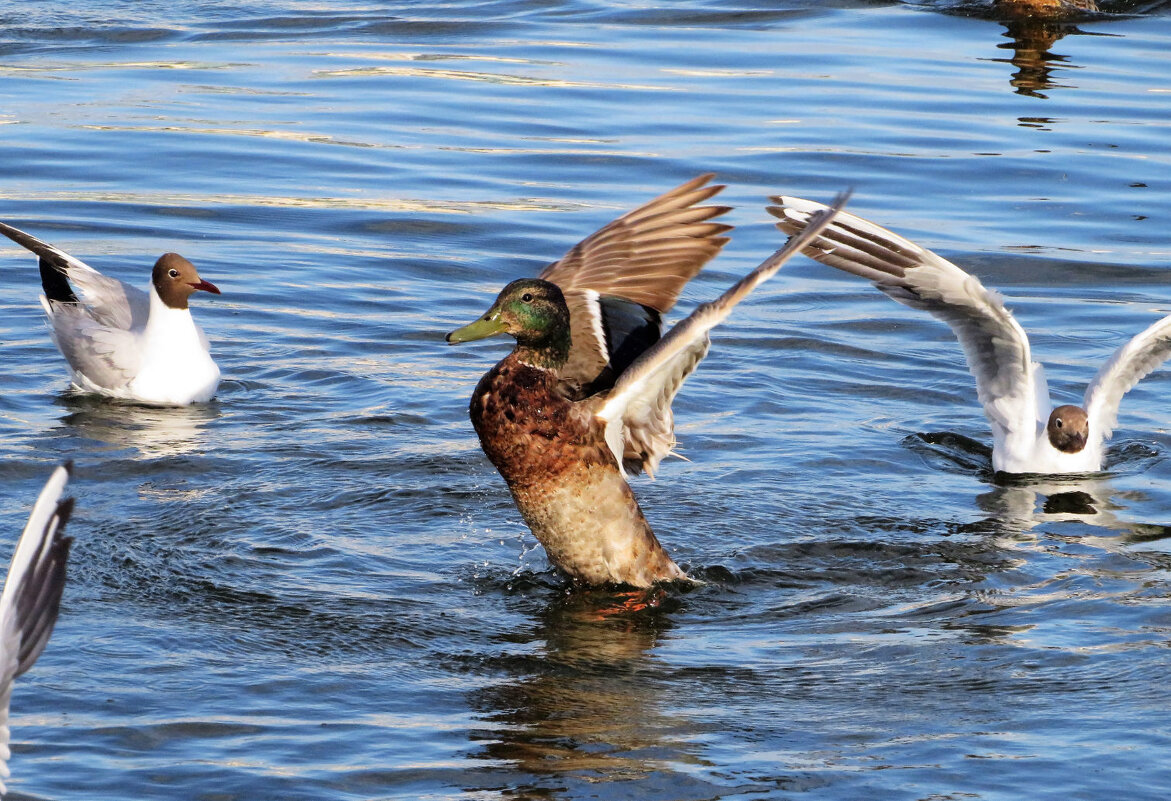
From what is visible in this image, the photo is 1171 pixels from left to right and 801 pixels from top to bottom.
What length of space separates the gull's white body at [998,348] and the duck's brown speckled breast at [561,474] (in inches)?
62.4

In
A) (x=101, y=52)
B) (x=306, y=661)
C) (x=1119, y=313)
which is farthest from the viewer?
(x=101, y=52)

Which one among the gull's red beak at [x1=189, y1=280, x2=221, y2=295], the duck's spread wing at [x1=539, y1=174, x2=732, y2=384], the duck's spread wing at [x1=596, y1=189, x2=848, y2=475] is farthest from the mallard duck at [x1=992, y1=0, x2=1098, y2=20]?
the duck's spread wing at [x1=596, y1=189, x2=848, y2=475]

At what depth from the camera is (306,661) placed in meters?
5.38

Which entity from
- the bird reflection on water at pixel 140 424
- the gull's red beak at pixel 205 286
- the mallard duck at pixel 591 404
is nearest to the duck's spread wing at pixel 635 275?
the mallard duck at pixel 591 404

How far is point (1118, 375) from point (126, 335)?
4637mm

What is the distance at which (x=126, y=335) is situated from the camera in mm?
8484

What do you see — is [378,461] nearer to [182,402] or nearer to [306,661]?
[182,402]

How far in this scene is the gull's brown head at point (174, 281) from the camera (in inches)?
338

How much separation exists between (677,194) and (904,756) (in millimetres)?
2569

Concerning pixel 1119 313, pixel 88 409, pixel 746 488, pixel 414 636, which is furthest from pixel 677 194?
pixel 1119 313

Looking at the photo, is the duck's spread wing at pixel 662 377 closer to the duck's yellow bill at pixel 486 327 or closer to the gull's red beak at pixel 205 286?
the duck's yellow bill at pixel 486 327

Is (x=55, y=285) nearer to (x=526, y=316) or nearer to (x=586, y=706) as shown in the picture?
(x=526, y=316)

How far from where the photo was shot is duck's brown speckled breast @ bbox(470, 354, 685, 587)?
19.7ft

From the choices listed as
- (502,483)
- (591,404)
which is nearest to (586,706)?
(591,404)
